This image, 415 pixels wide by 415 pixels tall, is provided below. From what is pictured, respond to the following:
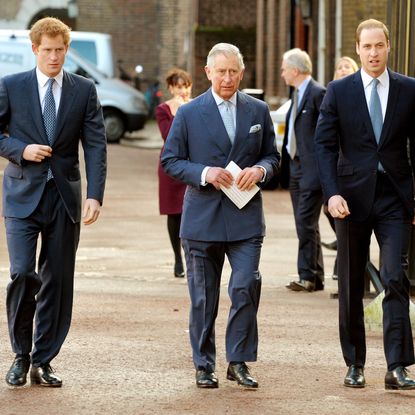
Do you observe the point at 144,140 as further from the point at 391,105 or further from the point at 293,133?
the point at 391,105

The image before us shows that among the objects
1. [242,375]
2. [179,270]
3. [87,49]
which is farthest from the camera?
[87,49]

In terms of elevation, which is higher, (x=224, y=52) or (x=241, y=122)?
(x=224, y=52)

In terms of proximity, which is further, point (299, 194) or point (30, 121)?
point (299, 194)

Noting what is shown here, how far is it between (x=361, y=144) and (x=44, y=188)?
5.41 feet

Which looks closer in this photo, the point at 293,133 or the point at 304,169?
the point at 304,169

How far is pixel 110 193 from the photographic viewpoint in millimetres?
22094

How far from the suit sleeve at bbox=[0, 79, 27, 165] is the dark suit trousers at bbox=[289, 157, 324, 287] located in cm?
470

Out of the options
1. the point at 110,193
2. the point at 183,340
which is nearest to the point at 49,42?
the point at 183,340

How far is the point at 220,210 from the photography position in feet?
26.3

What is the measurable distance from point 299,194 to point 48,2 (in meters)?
40.6

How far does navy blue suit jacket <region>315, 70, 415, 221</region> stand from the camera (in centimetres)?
789

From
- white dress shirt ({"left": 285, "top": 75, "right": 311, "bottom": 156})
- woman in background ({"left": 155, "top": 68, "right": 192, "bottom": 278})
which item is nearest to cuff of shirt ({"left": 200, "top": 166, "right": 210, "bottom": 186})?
white dress shirt ({"left": 285, "top": 75, "right": 311, "bottom": 156})

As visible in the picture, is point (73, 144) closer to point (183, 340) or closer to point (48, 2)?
point (183, 340)

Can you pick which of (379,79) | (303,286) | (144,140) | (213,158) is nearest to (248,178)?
(213,158)
